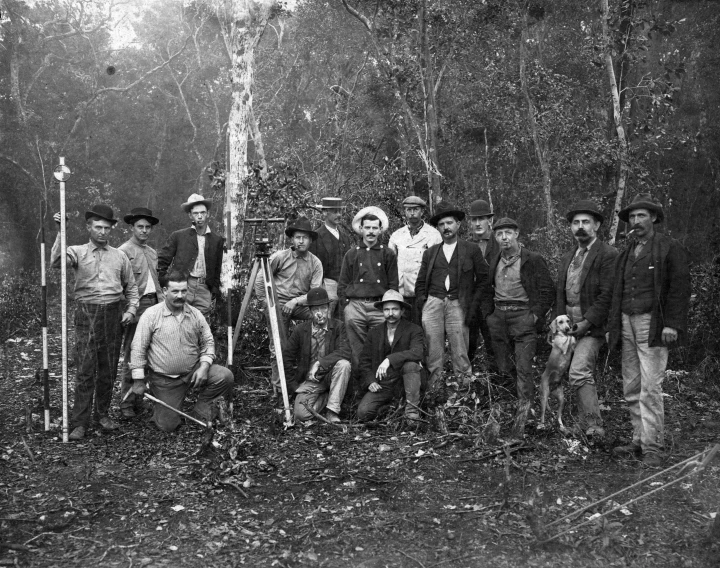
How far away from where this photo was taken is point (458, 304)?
23.1 ft

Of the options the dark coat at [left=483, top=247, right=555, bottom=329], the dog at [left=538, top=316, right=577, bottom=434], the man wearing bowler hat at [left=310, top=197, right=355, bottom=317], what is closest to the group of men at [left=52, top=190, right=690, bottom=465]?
the dark coat at [left=483, top=247, right=555, bottom=329]

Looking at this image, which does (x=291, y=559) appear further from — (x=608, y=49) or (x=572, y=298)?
(x=608, y=49)

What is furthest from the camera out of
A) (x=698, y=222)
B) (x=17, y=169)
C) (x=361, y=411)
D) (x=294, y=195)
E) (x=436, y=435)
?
(x=17, y=169)

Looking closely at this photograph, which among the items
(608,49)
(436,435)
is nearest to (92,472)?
(436,435)

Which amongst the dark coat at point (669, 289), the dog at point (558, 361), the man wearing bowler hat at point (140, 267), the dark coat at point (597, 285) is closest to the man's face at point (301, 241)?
the man wearing bowler hat at point (140, 267)

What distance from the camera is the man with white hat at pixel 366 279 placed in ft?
23.9

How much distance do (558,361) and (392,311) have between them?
1.63m

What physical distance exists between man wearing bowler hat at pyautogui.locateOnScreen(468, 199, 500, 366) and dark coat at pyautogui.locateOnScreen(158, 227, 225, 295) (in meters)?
2.80

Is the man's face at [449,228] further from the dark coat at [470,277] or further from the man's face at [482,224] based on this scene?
the man's face at [482,224]

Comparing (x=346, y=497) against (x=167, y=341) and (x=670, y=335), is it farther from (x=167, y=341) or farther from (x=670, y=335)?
(x=670, y=335)

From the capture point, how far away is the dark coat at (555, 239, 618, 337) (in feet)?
19.4

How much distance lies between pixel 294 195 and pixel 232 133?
7.29 feet

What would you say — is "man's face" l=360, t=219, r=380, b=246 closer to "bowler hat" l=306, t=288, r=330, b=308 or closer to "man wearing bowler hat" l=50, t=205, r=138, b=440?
"bowler hat" l=306, t=288, r=330, b=308

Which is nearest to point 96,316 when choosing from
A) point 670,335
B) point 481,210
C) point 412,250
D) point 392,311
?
point 392,311
